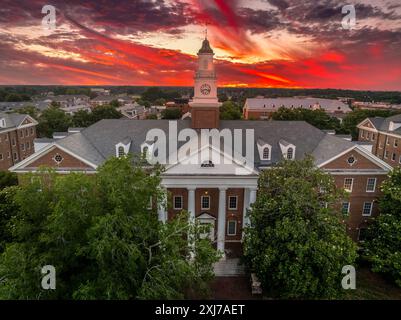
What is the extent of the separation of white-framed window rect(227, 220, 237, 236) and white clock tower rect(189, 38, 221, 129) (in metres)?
9.72

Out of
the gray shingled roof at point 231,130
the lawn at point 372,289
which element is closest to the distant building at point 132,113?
the gray shingled roof at point 231,130

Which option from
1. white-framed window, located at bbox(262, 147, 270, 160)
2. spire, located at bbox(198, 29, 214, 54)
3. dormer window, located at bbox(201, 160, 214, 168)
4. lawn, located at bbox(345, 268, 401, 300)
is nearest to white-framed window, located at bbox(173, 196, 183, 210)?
dormer window, located at bbox(201, 160, 214, 168)

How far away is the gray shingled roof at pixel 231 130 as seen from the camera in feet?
87.8

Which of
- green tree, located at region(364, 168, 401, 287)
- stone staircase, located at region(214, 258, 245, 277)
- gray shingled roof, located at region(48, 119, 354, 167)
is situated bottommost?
stone staircase, located at region(214, 258, 245, 277)

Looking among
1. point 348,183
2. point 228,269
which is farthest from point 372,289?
point 228,269

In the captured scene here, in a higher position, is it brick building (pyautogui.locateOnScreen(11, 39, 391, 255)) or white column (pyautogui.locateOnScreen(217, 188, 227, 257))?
brick building (pyautogui.locateOnScreen(11, 39, 391, 255))

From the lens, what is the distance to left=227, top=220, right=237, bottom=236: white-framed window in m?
27.4

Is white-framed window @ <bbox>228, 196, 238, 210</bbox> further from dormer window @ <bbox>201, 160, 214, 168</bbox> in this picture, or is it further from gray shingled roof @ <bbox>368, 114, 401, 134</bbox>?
gray shingled roof @ <bbox>368, 114, 401, 134</bbox>

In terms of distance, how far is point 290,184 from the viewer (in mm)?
19156

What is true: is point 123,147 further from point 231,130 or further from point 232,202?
point 232,202

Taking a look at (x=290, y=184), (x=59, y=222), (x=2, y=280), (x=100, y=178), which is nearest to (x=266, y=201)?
(x=290, y=184)

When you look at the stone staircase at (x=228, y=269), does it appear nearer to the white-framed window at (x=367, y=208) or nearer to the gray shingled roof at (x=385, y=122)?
the white-framed window at (x=367, y=208)

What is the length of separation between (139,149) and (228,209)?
34.1 feet
